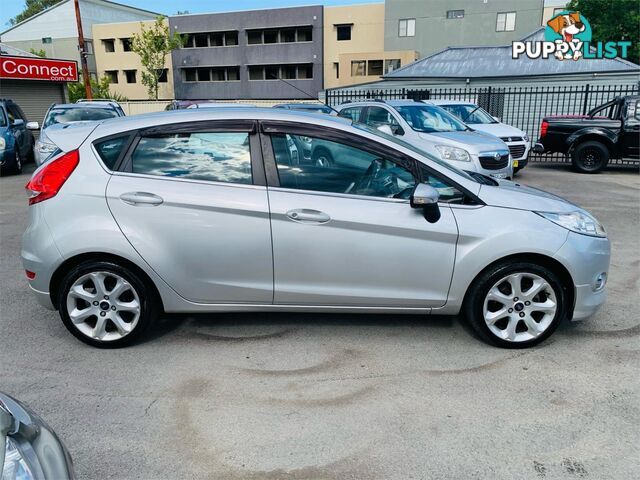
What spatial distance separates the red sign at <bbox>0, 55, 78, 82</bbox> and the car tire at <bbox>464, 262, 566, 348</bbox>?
1996cm

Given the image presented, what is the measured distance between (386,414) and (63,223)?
256 cm

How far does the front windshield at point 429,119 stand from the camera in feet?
34.1

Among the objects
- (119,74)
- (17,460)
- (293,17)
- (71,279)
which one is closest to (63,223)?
(71,279)

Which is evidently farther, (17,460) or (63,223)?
(63,223)

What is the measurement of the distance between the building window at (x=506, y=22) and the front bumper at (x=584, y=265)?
140 feet

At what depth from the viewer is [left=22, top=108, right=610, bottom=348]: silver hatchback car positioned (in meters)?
3.65

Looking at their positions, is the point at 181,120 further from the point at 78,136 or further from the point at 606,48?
the point at 606,48

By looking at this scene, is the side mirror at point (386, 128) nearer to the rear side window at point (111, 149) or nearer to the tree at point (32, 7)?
the rear side window at point (111, 149)

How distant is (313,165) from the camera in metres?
3.76

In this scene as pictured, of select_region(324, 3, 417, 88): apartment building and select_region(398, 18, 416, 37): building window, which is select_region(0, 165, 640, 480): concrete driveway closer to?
select_region(324, 3, 417, 88): apartment building

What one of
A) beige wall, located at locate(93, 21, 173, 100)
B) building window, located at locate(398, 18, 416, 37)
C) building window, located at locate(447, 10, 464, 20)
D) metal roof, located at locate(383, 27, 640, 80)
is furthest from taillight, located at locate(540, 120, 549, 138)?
beige wall, located at locate(93, 21, 173, 100)

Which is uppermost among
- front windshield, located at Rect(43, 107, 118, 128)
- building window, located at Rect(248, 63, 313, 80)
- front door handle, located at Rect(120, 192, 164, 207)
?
building window, located at Rect(248, 63, 313, 80)

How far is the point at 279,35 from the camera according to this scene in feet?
156

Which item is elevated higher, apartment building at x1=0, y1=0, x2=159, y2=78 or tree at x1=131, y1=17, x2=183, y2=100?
apartment building at x1=0, y1=0, x2=159, y2=78
